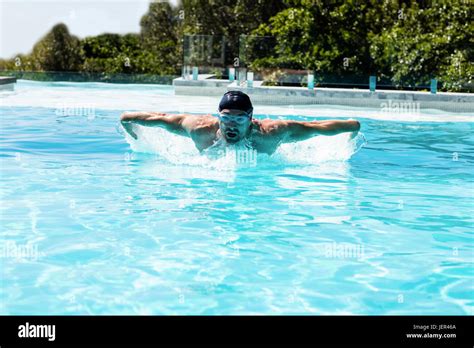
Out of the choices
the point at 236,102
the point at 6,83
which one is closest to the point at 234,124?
the point at 236,102

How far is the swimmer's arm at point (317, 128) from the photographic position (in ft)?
29.3

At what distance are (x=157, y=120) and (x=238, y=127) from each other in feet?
3.53

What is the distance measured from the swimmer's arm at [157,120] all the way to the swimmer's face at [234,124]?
705 millimetres

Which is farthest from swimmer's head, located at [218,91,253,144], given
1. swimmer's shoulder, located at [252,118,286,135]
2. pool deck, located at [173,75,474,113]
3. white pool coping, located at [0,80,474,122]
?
pool deck, located at [173,75,474,113]

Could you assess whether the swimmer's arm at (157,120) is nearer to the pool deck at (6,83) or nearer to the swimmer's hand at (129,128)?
the swimmer's hand at (129,128)

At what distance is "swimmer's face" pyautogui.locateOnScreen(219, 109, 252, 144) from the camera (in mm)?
8539

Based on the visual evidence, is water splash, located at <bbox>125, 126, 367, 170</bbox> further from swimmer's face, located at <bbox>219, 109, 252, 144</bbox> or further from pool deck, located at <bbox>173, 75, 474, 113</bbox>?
pool deck, located at <bbox>173, 75, 474, 113</bbox>

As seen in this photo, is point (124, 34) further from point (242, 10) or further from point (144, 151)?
point (144, 151)

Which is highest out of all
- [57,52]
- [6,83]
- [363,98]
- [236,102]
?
[57,52]

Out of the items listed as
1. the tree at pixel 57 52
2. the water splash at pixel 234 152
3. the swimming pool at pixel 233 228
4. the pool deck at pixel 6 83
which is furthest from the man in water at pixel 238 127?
the tree at pixel 57 52

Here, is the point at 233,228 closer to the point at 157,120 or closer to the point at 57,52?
the point at 157,120

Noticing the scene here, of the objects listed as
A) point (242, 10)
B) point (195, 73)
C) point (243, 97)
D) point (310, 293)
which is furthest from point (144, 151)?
point (242, 10)

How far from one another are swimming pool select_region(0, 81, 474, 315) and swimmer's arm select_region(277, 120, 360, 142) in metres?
0.54

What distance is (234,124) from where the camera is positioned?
28.2 ft
